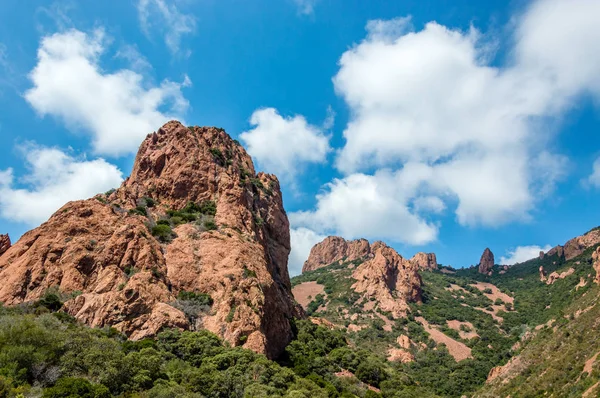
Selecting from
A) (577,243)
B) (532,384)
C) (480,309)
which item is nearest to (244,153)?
(532,384)

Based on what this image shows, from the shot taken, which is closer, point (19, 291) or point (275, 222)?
point (19, 291)

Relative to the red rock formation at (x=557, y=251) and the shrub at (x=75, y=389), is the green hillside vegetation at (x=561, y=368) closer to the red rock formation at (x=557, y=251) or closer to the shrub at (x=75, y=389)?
the shrub at (x=75, y=389)

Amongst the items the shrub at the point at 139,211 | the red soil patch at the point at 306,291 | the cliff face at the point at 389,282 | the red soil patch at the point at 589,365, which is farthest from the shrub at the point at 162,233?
the red soil patch at the point at 306,291

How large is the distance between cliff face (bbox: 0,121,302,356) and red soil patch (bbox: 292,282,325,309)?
7000 centimetres

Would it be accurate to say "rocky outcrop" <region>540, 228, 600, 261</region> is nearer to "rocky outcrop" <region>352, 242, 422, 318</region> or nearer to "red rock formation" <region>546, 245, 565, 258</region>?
"red rock formation" <region>546, 245, 565, 258</region>

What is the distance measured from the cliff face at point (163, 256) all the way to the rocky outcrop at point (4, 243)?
9.27 feet

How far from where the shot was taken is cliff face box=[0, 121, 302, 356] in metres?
38.6

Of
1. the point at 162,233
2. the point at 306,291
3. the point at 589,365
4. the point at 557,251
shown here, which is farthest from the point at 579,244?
the point at 162,233

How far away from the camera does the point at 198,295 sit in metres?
43.6

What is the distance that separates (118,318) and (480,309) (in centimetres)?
12343

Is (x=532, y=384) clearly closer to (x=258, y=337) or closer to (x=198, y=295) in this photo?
(x=258, y=337)

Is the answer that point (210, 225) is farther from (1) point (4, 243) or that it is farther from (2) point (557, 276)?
(2) point (557, 276)

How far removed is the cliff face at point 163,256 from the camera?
38.6m

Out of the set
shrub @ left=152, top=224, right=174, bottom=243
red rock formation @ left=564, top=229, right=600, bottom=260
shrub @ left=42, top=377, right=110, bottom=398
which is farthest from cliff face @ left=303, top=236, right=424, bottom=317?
shrub @ left=42, top=377, right=110, bottom=398
